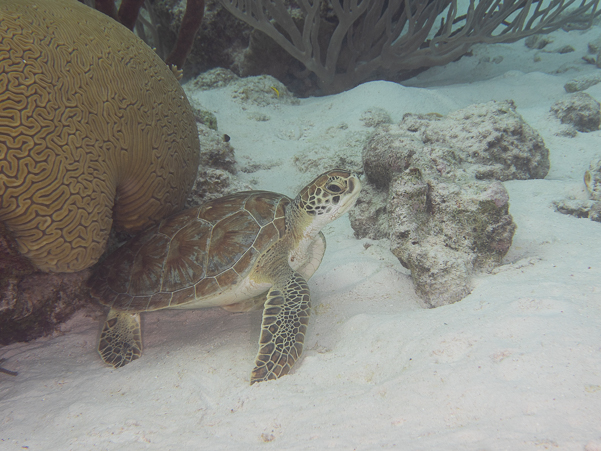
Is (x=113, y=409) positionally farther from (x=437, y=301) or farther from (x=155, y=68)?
(x=155, y=68)

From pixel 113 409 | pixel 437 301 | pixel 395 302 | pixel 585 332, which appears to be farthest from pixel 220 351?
pixel 585 332

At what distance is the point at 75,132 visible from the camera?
1.99m

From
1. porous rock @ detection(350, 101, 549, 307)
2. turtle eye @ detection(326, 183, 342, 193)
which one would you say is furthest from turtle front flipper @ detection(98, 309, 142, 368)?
porous rock @ detection(350, 101, 549, 307)

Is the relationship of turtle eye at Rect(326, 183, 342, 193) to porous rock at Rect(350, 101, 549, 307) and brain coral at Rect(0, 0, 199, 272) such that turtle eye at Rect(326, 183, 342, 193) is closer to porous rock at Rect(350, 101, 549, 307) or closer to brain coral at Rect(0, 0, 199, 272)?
porous rock at Rect(350, 101, 549, 307)

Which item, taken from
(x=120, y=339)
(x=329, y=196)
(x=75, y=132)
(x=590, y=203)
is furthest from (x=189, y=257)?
(x=590, y=203)

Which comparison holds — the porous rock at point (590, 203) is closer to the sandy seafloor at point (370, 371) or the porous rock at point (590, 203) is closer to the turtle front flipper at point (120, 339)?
the sandy seafloor at point (370, 371)

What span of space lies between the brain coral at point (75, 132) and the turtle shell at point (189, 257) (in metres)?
0.35

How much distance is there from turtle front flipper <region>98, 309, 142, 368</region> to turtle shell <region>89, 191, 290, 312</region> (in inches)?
5.1

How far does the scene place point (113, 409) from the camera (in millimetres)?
1745

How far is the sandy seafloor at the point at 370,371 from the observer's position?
3.93 feet

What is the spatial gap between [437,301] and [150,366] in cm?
218

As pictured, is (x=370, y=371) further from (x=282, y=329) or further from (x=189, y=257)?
(x=189, y=257)

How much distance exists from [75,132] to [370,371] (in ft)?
8.00

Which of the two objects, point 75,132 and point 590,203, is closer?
point 75,132
